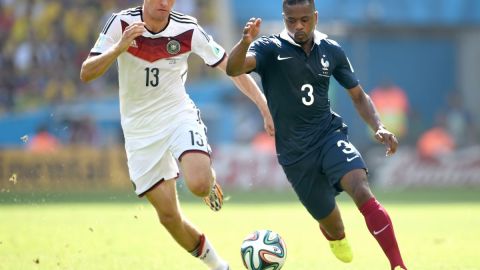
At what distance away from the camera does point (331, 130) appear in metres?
8.96

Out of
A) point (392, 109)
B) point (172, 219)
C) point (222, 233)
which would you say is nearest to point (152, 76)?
point (172, 219)

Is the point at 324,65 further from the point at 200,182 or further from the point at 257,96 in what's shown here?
the point at 200,182

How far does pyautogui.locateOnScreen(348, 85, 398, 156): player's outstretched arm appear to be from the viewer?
333 inches

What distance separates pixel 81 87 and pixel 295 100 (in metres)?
18.0

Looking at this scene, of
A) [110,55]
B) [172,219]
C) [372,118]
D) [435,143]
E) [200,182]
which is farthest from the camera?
[435,143]

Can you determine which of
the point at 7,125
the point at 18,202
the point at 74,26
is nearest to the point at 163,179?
the point at 18,202

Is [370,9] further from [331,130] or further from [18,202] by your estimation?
[331,130]

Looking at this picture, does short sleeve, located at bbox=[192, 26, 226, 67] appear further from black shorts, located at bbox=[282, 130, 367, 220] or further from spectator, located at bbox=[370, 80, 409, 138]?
spectator, located at bbox=[370, 80, 409, 138]

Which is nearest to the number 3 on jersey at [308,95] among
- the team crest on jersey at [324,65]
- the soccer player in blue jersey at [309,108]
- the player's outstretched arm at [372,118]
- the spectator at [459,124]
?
the soccer player in blue jersey at [309,108]

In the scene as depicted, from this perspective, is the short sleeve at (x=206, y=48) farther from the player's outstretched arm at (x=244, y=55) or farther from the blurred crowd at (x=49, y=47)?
the blurred crowd at (x=49, y=47)

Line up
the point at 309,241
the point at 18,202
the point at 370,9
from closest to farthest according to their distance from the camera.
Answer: the point at 309,241, the point at 18,202, the point at 370,9

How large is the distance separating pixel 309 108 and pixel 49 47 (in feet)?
62.2

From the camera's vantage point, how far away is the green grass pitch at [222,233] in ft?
33.4

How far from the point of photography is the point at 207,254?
8797 millimetres
